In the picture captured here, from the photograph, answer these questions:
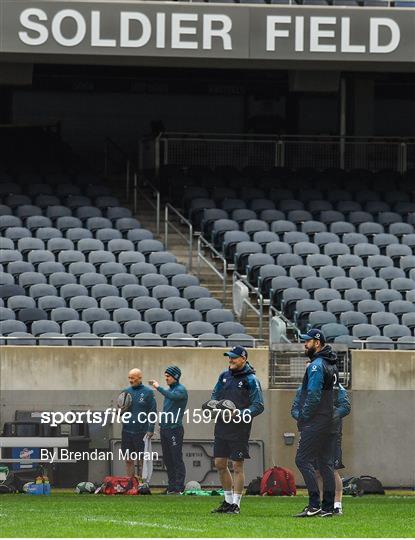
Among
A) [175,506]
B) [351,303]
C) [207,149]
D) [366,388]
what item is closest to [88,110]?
[207,149]

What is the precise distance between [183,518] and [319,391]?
167 centimetres

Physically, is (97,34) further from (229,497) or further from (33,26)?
(229,497)

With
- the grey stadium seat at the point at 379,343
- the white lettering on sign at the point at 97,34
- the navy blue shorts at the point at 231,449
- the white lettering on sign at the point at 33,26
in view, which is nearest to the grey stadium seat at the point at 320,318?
the grey stadium seat at the point at 379,343

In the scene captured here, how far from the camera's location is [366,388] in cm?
2139

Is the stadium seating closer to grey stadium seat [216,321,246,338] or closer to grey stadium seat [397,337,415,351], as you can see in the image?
grey stadium seat [216,321,246,338]

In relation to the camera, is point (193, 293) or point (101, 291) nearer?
point (101, 291)

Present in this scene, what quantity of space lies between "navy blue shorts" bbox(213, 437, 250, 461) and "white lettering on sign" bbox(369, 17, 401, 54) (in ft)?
41.8

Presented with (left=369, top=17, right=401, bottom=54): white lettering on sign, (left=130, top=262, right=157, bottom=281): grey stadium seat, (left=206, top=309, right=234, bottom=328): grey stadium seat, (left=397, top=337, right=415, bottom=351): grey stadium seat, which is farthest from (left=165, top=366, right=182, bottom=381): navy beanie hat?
(left=369, top=17, right=401, bottom=54): white lettering on sign

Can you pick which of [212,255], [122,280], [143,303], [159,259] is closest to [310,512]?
[143,303]

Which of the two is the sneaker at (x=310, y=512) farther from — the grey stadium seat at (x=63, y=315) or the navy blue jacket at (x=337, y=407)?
the grey stadium seat at (x=63, y=315)

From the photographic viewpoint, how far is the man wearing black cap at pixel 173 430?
19.4m

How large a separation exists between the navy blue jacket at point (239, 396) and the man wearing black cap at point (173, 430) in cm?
303

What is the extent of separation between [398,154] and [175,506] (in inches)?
576

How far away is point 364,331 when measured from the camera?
23328 mm
